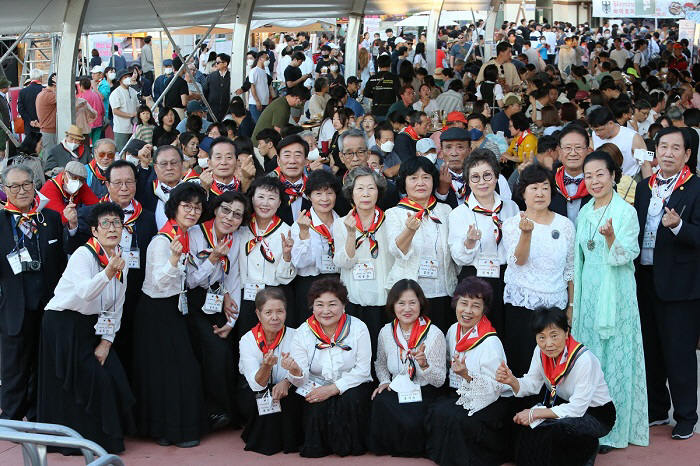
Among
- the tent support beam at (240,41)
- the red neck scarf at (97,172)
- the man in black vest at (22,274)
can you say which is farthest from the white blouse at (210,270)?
the tent support beam at (240,41)

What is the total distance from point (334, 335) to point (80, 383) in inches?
57.1

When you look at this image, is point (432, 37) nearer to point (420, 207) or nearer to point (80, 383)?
point (420, 207)

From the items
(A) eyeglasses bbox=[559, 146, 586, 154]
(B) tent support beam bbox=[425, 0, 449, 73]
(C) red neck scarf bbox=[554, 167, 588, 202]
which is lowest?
(C) red neck scarf bbox=[554, 167, 588, 202]

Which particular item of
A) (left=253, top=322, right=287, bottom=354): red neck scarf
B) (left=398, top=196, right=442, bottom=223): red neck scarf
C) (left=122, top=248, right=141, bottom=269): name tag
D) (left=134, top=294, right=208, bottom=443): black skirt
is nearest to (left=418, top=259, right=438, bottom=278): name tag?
(left=398, top=196, right=442, bottom=223): red neck scarf

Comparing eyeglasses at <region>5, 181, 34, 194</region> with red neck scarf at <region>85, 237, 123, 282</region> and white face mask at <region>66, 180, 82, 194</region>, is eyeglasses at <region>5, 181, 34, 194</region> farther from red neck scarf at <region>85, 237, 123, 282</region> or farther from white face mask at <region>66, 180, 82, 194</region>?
red neck scarf at <region>85, 237, 123, 282</region>

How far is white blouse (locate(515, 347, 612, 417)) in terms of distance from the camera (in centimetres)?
475

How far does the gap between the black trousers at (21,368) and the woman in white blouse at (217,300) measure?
958mm

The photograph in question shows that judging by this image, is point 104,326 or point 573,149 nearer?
point 104,326

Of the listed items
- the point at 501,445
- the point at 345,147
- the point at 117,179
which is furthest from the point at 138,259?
the point at 501,445

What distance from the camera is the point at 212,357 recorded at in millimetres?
5617

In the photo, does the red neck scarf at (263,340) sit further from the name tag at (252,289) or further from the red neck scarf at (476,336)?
the red neck scarf at (476,336)

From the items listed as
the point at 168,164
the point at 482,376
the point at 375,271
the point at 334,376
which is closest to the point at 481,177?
the point at 375,271

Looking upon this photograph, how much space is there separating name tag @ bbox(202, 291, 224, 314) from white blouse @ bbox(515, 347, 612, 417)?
189 centimetres

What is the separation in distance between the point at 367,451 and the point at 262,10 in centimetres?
878
